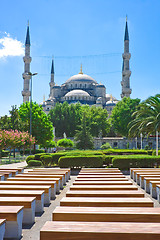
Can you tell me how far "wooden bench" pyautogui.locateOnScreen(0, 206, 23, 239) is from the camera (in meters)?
4.51

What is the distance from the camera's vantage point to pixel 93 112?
215ft

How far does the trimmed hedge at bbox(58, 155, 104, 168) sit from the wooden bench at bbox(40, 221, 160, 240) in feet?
44.3

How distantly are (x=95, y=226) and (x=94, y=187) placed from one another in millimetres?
2981

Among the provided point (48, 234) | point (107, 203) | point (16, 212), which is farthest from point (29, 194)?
point (48, 234)

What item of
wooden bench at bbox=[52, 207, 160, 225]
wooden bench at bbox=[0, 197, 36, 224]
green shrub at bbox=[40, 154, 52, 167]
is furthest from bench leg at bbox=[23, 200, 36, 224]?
green shrub at bbox=[40, 154, 52, 167]

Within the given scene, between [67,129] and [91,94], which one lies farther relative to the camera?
[91,94]

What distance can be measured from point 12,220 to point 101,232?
1956mm

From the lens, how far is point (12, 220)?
453 cm

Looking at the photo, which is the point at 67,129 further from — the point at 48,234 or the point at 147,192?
the point at 48,234

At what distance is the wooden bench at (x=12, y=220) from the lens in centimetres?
451

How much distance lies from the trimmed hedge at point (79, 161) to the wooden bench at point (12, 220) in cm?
1222

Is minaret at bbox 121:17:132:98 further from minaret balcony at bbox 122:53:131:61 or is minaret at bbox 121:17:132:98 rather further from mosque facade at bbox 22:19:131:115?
mosque facade at bbox 22:19:131:115

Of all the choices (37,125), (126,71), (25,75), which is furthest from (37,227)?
(126,71)

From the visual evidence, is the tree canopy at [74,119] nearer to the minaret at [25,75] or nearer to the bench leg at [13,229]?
the minaret at [25,75]
